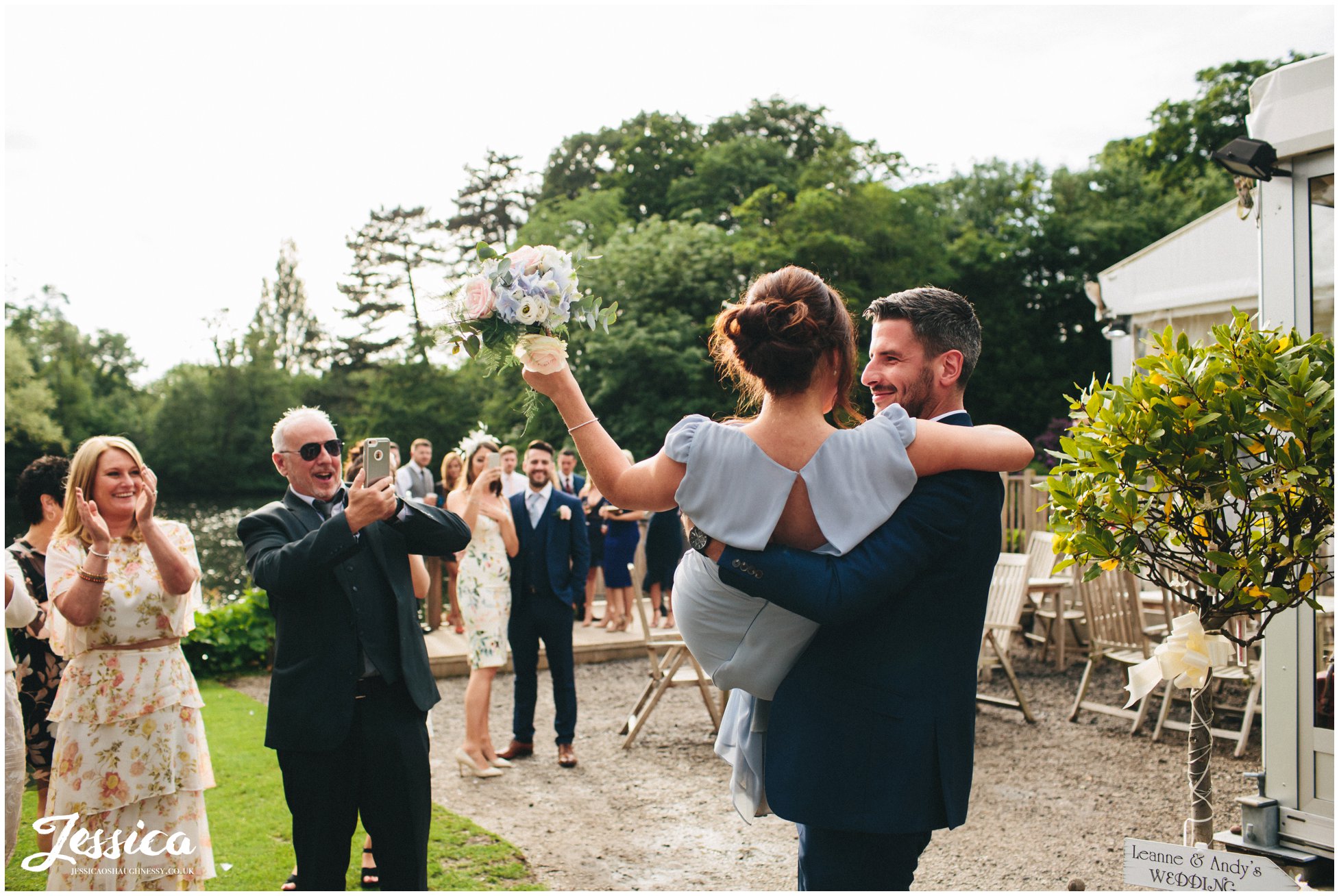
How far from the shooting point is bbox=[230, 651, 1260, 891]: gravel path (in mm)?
4762

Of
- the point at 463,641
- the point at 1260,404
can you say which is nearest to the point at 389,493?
the point at 1260,404

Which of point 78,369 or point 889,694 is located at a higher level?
point 78,369

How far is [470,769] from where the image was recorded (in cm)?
638

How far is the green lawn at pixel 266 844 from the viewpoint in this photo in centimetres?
460

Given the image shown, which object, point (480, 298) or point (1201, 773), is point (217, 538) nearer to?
point (480, 298)

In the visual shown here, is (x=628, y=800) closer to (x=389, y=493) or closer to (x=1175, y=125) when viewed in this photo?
(x=389, y=493)

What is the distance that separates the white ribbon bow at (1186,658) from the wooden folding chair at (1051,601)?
20.4 feet

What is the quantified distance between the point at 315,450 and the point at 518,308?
1.69 metres

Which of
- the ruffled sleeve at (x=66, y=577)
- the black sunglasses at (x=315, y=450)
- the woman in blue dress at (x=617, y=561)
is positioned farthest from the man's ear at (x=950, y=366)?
the woman in blue dress at (x=617, y=561)

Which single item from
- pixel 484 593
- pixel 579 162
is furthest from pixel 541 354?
pixel 579 162

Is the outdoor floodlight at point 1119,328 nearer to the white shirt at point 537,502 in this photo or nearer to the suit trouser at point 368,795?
the white shirt at point 537,502

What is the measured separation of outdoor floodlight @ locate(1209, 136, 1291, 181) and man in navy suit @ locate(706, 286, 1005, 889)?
3.11 meters

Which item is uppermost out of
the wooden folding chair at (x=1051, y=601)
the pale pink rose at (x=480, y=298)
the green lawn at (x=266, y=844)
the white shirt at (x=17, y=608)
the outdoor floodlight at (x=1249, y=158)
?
the outdoor floodlight at (x=1249, y=158)

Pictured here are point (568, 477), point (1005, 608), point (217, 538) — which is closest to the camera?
point (1005, 608)
